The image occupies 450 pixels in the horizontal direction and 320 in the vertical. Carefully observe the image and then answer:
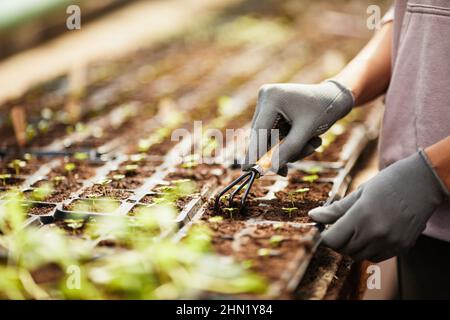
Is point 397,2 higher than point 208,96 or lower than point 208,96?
higher

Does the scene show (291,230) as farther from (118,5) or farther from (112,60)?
(118,5)

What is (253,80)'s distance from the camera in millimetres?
3582

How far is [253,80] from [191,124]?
0.89 meters

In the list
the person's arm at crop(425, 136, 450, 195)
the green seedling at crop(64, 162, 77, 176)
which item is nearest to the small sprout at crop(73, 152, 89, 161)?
the green seedling at crop(64, 162, 77, 176)

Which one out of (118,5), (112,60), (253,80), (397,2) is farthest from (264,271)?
(118,5)

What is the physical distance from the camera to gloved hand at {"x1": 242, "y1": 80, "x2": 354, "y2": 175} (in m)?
1.81

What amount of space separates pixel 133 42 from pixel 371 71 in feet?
9.23

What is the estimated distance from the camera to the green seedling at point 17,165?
2171 mm

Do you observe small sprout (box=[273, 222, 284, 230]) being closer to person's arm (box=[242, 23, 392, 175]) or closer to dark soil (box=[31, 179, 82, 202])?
person's arm (box=[242, 23, 392, 175])

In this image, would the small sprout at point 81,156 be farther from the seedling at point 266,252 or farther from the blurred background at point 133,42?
the seedling at point 266,252

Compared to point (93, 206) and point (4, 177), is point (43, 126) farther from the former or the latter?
point (93, 206)

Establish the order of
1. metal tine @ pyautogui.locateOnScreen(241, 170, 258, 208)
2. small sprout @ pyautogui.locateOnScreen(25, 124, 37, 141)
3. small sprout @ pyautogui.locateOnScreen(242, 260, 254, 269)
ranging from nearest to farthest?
small sprout @ pyautogui.locateOnScreen(242, 260, 254, 269), metal tine @ pyautogui.locateOnScreen(241, 170, 258, 208), small sprout @ pyautogui.locateOnScreen(25, 124, 37, 141)

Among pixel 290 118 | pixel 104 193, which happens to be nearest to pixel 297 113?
pixel 290 118

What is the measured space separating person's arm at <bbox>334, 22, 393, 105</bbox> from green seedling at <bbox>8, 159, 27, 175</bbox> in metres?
1.13
